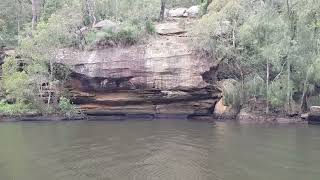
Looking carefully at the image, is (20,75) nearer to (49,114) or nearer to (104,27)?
(49,114)

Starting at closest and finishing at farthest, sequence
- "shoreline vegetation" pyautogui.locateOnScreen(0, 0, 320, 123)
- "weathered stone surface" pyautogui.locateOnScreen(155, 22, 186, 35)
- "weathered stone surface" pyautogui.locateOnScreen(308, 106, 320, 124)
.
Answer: "weathered stone surface" pyautogui.locateOnScreen(308, 106, 320, 124), "shoreline vegetation" pyautogui.locateOnScreen(0, 0, 320, 123), "weathered stone surface" pyautogui.locateOnScreen(155, 22, 186, 35)

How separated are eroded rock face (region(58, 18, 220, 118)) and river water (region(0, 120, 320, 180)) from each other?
6043mm

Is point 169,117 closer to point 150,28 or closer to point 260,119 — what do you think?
point 260,119

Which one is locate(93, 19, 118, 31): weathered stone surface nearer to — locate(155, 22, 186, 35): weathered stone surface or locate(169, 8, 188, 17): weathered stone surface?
locate(155, 22, 186, 35): weathered stone surface

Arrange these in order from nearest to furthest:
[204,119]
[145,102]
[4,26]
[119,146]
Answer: [119,146] → [204,119] → [145,102] → [4,26]

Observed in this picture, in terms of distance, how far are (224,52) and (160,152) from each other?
61.6 ft

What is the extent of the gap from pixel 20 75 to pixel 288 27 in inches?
987

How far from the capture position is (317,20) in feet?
115

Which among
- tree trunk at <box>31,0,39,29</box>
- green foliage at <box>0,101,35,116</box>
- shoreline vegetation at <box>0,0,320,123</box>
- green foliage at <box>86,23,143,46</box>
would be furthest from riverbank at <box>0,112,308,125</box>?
tree trunk at <box>31,0,39,29</box>

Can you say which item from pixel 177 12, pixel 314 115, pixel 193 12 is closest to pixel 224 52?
pixel 314 115

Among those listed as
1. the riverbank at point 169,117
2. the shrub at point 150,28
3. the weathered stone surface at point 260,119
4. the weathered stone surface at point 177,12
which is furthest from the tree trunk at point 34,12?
the weathered stone surface at point 260,119

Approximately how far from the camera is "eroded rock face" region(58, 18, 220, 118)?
4041 centimetres

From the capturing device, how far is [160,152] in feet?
75.9

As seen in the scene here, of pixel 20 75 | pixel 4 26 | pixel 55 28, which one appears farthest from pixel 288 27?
pixel 4 26
